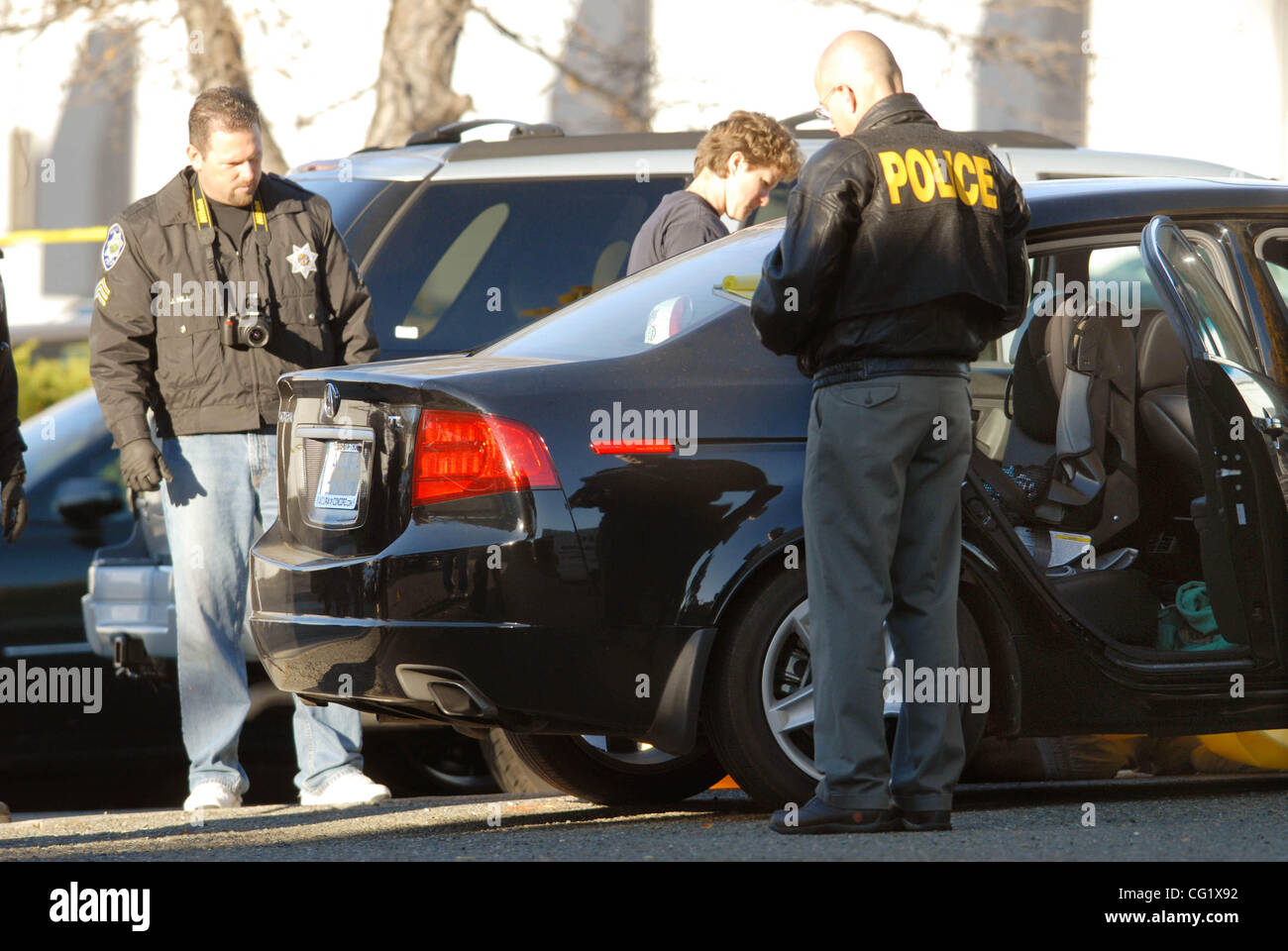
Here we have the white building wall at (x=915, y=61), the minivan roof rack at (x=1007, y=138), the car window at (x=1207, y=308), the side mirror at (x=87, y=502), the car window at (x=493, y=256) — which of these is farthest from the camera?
the white building wall at (x=915, y=61)

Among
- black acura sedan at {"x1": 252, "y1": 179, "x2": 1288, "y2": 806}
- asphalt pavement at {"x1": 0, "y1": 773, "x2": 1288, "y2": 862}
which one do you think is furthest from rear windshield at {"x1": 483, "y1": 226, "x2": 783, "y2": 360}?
asphalt pavement at {"x1": 0, "y1": 773, "x2": 1288, "y2": 862}

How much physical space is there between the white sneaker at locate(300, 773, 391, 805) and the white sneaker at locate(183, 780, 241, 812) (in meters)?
0.24

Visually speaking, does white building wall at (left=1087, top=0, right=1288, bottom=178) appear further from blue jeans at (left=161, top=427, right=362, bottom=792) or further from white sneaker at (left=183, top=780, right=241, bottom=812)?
white sneaker at (left=183, top=780, right=241, bottom=812)

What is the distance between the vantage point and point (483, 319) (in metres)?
6.61

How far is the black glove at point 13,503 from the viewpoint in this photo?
5.34 metres

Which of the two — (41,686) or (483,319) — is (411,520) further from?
(41,686)

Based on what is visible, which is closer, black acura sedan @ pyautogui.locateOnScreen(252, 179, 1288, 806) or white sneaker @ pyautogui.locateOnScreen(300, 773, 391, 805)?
black acura sedan @ pyautogui.locateOnScreen(252, 179, 1288, 806)

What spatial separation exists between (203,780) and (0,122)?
1591cm

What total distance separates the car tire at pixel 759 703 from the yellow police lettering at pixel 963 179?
0.96 m

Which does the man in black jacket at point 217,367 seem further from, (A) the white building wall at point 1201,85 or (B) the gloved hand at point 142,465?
(A) the white building wall at point 1201,85

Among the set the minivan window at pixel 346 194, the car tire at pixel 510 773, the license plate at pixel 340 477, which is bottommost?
the car tire at pixel 510 773

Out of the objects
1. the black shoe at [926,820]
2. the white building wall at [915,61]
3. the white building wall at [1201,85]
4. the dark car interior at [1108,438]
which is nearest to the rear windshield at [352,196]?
the dark car interior at [1108,438]

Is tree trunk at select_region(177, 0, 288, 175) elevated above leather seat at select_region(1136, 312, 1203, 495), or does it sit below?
above

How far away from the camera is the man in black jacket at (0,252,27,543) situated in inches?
209
